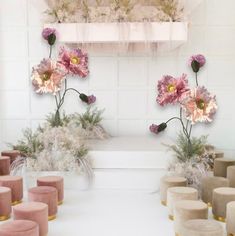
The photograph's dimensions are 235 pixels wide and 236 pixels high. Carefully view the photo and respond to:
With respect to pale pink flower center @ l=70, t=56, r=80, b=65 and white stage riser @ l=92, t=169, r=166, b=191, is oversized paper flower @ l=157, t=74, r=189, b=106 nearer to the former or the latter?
white stage riser @ l=92, t=169, r=166, b=191

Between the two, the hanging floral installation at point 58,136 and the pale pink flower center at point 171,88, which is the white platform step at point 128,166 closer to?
the hanging floral installation at point 58,136

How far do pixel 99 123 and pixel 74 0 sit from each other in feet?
1.88

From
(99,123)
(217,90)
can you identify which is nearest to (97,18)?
(99,123)

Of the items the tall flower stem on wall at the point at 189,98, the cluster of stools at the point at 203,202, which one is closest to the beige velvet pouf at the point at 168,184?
the cluster of stools at the point at 203,202

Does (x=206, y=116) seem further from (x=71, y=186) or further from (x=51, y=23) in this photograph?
(x=51, y=23)

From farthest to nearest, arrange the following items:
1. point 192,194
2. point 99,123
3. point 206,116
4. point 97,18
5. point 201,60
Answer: point 99,123
point 201,60
point 97,18
point 206,116
point 192,194

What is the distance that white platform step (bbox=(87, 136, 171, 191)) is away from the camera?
1379 millimetres

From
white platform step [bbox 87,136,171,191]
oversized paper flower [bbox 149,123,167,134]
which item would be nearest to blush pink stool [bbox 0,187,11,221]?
white platform step [bbox 87,136,171,191]

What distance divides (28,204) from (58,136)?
1.50ft

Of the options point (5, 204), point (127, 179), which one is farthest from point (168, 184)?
point (5, 204)

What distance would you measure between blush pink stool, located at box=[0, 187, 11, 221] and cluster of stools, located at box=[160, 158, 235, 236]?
16.7 inches

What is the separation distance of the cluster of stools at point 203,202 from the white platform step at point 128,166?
0.57 ft

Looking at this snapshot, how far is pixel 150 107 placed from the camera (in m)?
1.85

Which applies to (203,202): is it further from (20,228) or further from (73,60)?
(73,60)
